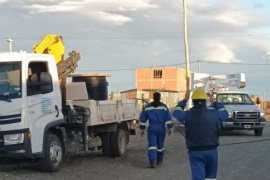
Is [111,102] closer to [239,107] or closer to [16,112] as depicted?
[16,112]

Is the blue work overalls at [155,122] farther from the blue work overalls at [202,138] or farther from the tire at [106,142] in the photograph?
the blue work overalls at [202,138]

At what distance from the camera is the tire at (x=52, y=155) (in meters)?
11.6

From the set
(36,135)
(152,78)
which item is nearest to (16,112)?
(36,135)

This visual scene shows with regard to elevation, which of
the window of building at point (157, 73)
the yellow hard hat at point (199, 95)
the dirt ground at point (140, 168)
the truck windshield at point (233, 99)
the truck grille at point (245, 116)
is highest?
the window of building at point (157, 73)

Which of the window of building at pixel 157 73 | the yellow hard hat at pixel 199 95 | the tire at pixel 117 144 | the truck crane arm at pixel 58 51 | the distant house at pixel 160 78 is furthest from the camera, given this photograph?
the window of building at pixel 157 73

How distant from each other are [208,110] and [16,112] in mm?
4506

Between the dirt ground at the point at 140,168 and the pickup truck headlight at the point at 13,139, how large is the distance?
0.79 m

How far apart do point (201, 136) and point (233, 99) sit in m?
18.0

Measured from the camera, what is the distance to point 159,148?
13266 millimetres

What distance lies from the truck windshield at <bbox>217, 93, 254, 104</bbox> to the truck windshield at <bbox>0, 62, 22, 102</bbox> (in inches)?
615

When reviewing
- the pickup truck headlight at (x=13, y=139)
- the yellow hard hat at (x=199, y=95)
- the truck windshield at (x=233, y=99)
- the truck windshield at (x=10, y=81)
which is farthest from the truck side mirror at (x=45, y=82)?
the truck windshield at (x=233, y=99)

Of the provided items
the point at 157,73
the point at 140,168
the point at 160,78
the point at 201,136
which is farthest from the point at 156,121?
the point at 157,73

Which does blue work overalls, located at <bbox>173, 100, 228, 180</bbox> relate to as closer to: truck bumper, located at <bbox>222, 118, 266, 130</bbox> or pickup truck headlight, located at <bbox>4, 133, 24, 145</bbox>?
pickup truck headlight, located at <bbox>4, 133, 24, 145</bbox>

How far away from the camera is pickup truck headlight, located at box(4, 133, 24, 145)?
429 inches
